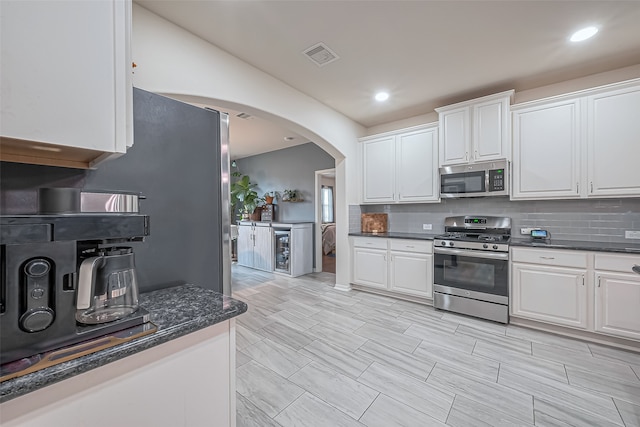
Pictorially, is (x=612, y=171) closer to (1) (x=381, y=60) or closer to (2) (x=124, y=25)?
(1) (x=381, y=60)

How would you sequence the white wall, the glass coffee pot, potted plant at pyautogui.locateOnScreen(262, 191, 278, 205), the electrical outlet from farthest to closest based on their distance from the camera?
potted plant at pyautogui.locateOnScreen(262, 191, 278, 205) → the electrical outlet → the white wall → the glass coffee pot

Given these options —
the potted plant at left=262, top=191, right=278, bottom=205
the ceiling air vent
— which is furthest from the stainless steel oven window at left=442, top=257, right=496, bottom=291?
the potted plant at left=262, top=191, right=278, bottom=205

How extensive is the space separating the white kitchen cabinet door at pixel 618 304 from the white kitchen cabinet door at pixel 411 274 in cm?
147

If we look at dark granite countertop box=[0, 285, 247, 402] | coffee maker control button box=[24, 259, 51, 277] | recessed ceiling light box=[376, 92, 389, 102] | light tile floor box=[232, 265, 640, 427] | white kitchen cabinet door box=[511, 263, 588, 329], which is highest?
recessed ceiling light box=[376, 92, 389, 102]

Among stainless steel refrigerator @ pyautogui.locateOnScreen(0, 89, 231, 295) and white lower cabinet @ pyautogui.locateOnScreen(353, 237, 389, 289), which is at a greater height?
stainless steel refrigerator @ pyautogui.locateOnScreen(0, 89, 231, 295)

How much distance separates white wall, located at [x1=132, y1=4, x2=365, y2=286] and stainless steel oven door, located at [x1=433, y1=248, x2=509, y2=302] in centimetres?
209

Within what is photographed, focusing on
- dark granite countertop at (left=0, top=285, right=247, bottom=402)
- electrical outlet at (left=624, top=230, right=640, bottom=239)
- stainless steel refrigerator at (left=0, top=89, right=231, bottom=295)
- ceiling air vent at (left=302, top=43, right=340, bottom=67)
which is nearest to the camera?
dark granite countertop at (left=0, top=285, right=247, bottom=402)

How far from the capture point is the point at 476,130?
3115 mm

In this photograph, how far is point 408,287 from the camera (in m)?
3.46

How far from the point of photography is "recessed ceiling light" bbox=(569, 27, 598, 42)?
2088 mm

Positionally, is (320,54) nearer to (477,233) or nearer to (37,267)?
(37,267)

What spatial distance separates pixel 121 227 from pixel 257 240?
493 centimetres

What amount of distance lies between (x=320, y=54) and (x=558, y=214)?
3.17 m

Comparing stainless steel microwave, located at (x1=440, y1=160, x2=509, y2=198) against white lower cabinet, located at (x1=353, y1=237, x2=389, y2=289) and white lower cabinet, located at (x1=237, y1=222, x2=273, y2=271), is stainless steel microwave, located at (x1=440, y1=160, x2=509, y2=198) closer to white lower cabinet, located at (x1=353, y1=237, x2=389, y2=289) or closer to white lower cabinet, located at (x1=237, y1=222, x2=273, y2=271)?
white lower cabinet, located at (x1=353, y1=237, x2=389, y2=289)
